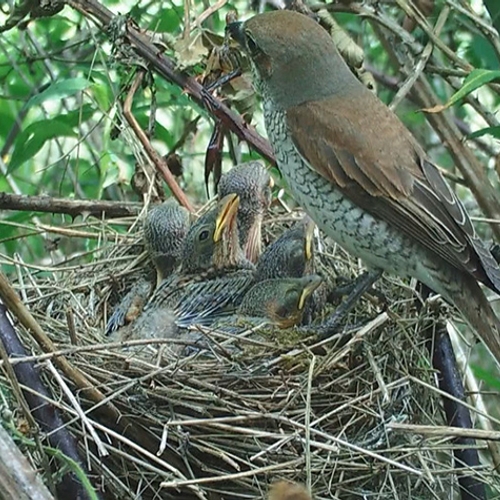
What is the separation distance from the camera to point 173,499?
9.20ft

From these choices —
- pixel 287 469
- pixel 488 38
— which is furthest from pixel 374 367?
pixel 488 38

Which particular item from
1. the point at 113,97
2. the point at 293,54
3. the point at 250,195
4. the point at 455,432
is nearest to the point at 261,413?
the point at 455,432

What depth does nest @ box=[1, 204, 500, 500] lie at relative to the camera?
2738 mm

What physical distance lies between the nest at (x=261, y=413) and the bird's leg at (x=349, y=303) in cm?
5

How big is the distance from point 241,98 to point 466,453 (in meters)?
1.52

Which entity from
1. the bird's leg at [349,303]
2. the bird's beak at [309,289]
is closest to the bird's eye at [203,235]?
the bird's beak at [309,289]

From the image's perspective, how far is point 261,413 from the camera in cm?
285

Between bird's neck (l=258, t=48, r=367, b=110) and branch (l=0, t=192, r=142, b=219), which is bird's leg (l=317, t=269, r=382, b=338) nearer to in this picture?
bird's neck (l=258, t=48, r=367, b=110)

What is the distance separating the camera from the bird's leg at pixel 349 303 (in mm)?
3350

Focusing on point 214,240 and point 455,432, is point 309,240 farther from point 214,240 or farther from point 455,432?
point 455,432

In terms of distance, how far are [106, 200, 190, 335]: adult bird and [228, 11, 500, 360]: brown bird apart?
0.59 meters

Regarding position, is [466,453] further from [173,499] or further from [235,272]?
[235,272]

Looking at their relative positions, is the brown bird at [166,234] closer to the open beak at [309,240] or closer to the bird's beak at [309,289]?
the open beak at [309,240]

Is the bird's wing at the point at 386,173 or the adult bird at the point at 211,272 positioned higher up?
the bird's wing at the point at 386,173
